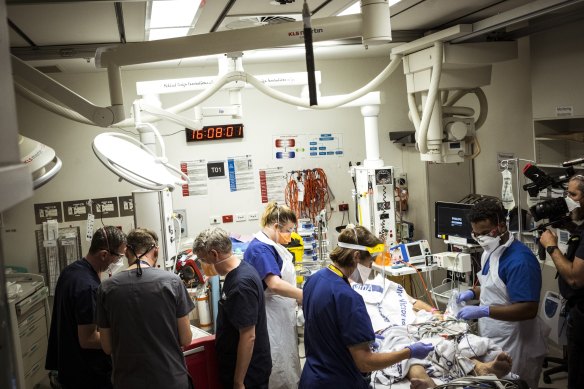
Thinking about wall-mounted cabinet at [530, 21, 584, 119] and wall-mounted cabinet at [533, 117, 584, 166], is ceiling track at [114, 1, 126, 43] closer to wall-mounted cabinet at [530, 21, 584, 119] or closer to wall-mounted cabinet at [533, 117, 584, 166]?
wall-mounted cabinet at [530, 21, 584, 119]

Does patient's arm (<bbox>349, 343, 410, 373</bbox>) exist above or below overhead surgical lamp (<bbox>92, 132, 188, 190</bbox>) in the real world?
below

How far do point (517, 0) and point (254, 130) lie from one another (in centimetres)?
324

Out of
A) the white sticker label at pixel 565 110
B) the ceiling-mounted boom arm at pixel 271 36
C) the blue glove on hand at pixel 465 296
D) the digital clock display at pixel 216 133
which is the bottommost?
the blue glove on hand at pixel 465 296

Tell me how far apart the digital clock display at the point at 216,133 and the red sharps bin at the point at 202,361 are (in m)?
3.15

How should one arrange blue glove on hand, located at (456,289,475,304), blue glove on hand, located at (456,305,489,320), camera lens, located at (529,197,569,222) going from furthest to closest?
blue glove on hand, located at (456,289,475,304) → camera lens, located at (529,197,569,222) → blue glove on hand, located at (456,305,489,320)

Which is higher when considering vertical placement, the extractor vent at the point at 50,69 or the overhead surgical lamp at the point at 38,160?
the extractor vent at the point at 50,69

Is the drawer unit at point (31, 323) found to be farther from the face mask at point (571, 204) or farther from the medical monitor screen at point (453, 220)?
the face mask at point (571, 204)

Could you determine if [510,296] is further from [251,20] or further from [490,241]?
[251,20]

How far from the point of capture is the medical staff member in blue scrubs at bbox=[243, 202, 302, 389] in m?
3.89

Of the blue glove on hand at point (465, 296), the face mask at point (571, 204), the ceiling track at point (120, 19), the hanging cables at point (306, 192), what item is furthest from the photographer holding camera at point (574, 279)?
the hanging cables at point (306, 192)

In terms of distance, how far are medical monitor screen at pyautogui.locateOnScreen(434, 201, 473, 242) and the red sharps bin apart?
8.89 ft

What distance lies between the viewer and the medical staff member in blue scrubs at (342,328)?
8.90 ft

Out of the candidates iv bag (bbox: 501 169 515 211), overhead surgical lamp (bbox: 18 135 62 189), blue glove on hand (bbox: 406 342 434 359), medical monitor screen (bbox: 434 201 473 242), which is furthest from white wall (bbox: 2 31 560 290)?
overhead surgical lamp (bbox: 18 135 62 189)

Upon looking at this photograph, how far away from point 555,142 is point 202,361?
3654 mm
